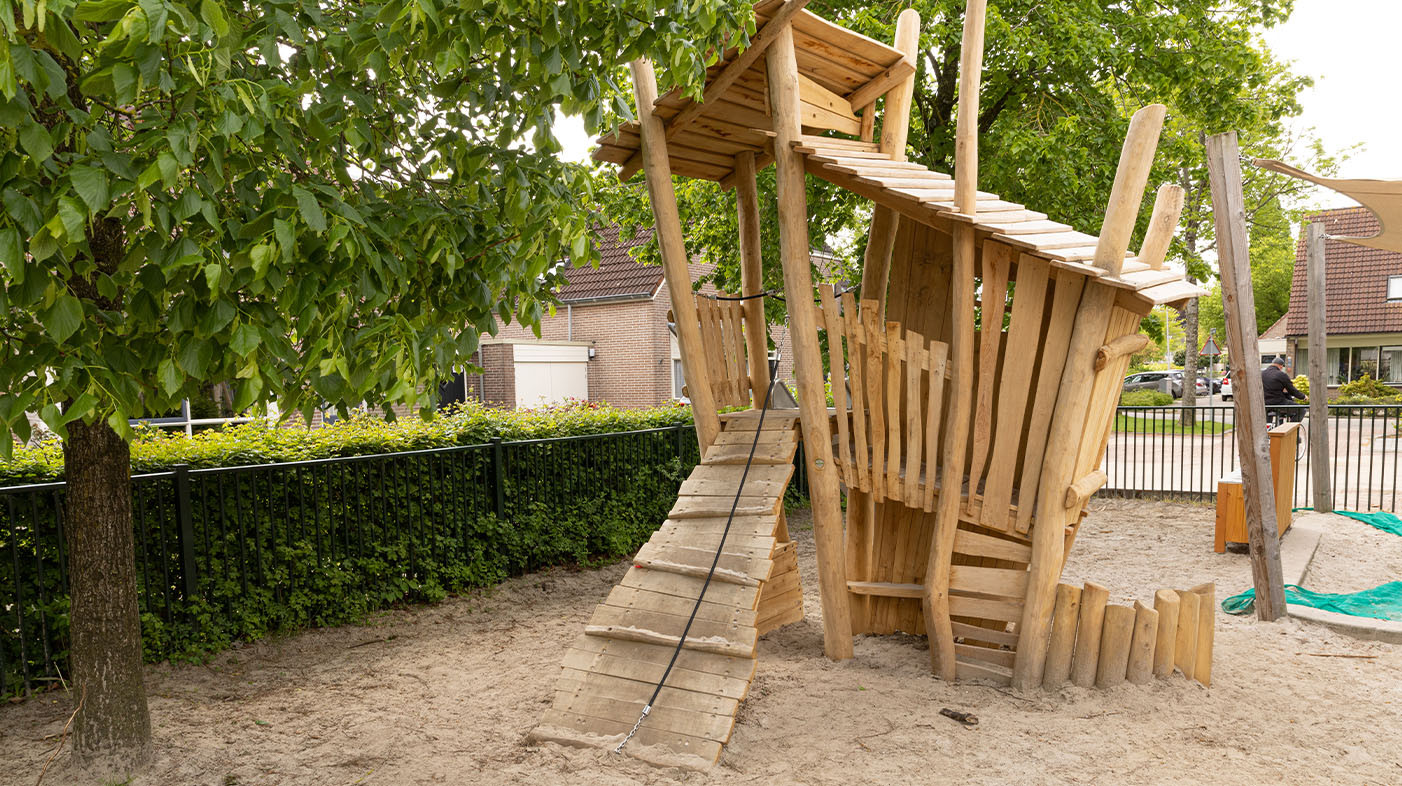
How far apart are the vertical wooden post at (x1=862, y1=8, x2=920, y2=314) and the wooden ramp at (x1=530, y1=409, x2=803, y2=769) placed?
123 centimetres

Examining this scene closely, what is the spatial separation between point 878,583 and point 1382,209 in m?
5.75

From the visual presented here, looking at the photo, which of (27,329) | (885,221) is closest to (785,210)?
(885,221)

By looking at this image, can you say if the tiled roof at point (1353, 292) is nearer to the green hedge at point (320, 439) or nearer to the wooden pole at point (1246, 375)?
the wooden pole at point (1246, 375)

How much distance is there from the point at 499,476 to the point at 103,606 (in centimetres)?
366

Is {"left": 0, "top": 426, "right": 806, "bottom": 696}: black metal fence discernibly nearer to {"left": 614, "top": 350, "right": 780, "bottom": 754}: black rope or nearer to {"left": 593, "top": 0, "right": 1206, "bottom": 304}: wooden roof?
{"left": 614, "top": 350, "right": 780, "bottom": 754}: black rope

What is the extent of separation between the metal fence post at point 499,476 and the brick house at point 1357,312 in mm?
31071

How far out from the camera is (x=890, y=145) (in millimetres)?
5668

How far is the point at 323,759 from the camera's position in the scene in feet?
13.1

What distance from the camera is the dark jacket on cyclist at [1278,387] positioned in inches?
504

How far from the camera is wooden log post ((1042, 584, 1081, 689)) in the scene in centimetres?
457

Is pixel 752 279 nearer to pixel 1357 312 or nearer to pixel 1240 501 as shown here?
pixel 1240 501

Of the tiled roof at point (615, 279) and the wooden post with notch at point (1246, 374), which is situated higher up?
the tiled roof at point (615, 279)

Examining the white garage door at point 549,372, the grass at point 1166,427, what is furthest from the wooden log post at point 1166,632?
the white garage door at point 549,372

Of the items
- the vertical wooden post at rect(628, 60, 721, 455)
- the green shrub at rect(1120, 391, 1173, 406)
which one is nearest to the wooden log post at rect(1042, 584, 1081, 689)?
the vertical wooden post at rect(628, 60, 721, 455)
